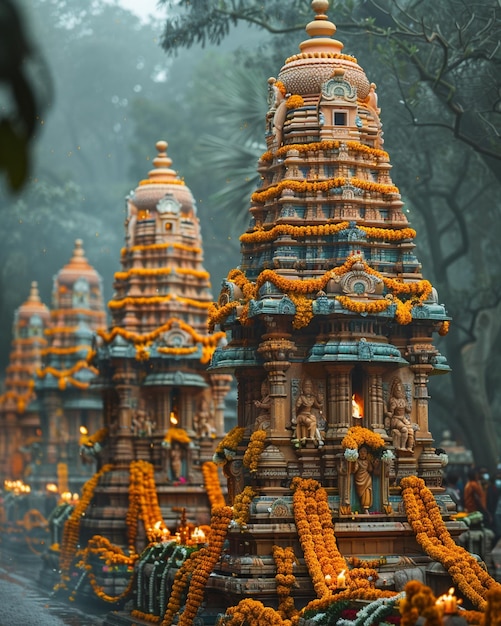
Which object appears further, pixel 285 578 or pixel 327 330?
pixel 327 330

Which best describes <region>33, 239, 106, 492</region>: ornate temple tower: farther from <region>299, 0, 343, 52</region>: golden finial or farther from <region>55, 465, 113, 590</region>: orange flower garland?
<region>299, 0, 343, 52</region>: golden finial

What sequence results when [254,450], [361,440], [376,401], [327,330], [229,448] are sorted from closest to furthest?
1. [361,440]
2. [254,450]
3. [376,401]
4. [327,330]
5. [229,448]

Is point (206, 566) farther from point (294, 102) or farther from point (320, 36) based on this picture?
point (320, 36)

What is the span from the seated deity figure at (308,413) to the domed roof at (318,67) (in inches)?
162

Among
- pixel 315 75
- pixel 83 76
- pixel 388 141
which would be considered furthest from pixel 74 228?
pixel 315 75

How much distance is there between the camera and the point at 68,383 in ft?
130

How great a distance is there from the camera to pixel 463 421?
33500 mm

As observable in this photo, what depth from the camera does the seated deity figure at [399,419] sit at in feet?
61.4

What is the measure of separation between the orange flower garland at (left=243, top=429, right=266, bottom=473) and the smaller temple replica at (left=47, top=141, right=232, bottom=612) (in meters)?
8.15

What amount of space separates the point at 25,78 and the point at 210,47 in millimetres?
68579

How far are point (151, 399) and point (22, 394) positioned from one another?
742 inches

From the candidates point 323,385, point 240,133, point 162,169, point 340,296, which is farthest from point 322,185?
point 240,133

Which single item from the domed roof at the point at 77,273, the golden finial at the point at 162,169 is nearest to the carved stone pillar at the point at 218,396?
the golden finial at the point at 162,169

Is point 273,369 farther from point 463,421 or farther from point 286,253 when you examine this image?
point 463,421
